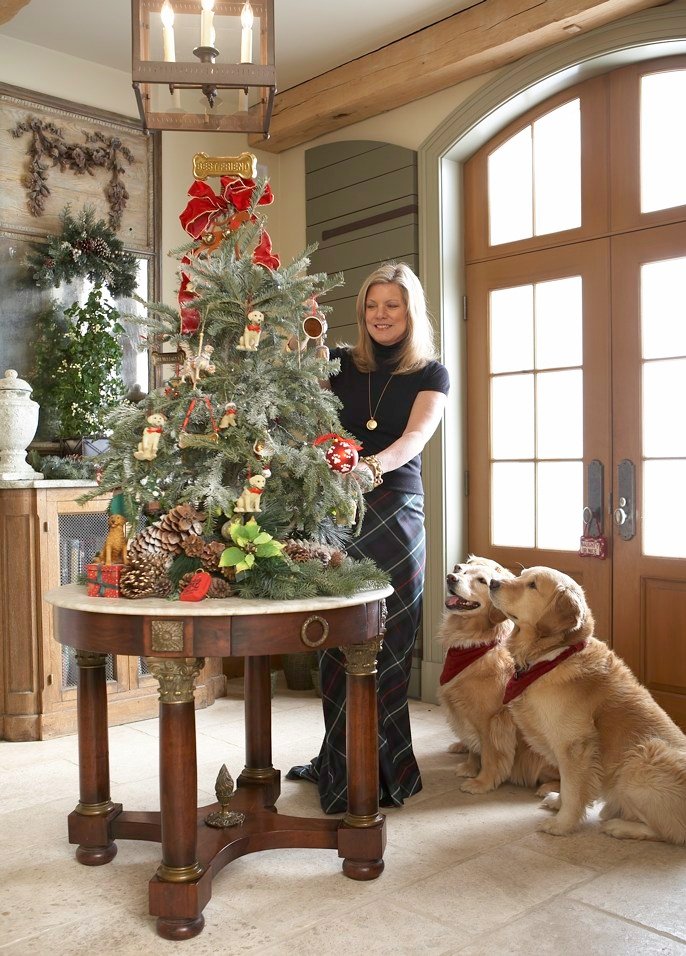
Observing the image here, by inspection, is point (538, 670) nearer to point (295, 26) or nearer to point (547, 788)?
point (547, 788)

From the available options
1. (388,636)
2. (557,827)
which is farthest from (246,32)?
(557,827)

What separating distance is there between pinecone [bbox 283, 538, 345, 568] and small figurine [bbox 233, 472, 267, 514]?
0.16m

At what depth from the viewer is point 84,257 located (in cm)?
426

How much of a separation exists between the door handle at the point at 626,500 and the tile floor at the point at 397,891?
131 centimetres

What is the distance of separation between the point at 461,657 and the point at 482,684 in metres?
0.12

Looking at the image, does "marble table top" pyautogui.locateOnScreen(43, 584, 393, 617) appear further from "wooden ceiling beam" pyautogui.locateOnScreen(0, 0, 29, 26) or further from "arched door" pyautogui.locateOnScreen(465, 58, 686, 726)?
"wooden ceiling beam" pyautogui.locateOnScreen(0, 0, 29, 26)

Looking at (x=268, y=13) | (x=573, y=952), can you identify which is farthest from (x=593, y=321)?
A: (x=573, y=952)

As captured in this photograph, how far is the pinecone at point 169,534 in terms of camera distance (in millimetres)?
2182

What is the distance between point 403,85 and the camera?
4.21 m

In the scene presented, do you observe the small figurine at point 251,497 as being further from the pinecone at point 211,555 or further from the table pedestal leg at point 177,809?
the table pedestal leg at point 177,809

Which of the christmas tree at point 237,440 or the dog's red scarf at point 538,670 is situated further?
the dog's red scarf at point 538,670

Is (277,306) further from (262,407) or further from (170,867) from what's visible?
(170,867)

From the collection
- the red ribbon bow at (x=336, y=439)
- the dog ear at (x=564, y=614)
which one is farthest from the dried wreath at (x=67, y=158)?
the dog ear at (x=564, y=614)

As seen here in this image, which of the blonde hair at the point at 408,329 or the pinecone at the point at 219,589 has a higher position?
the blonde hair at the point at 408,329
